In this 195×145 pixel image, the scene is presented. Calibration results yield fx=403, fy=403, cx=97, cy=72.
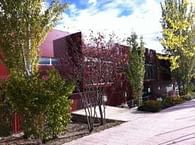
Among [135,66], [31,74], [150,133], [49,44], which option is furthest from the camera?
[49,44]

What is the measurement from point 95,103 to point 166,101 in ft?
23.4

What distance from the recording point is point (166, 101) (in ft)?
76.6

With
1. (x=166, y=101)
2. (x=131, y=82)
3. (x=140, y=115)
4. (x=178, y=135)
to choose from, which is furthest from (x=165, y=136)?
(x=131, y=82)

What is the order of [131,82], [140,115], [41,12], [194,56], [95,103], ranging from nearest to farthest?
[41,12], [95,103], [140,115], [131,82], [194,56]

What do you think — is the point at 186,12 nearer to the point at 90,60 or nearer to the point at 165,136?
the point at 90,60

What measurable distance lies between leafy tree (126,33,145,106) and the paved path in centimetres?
751

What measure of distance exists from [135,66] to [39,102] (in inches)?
512

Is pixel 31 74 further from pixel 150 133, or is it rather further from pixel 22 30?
pixel 150 133

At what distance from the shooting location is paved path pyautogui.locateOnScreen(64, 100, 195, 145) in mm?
12398

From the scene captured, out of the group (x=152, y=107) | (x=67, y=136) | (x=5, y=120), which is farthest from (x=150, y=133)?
(x=152, y=107)

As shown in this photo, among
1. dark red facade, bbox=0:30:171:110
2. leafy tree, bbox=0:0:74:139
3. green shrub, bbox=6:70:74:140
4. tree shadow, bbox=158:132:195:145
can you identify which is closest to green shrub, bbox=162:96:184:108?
dark red facade, bbox=0:30:171:110

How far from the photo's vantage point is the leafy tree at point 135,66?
987 inches

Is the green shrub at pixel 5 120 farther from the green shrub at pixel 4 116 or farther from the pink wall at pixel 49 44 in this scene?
the pink wall at pixel 49 44

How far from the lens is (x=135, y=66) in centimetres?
2511
